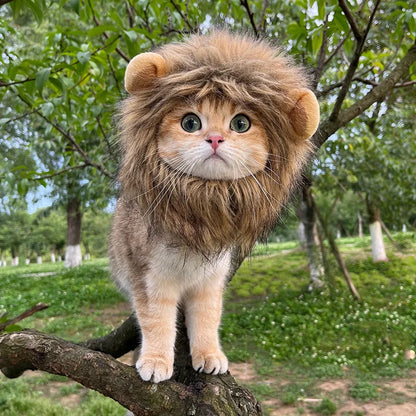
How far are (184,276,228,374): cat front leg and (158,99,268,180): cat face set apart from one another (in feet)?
2.67

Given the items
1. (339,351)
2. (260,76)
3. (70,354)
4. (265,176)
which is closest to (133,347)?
(70,354)

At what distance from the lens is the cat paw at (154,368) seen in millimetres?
1713

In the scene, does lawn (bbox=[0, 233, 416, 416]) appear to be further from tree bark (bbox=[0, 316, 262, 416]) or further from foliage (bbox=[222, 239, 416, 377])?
tree bark (bbox=[0, 316, 262, 416])

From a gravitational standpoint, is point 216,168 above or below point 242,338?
above

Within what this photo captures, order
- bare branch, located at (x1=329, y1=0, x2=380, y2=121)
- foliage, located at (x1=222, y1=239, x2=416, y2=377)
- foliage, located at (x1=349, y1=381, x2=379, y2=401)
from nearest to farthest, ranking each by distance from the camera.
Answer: bare branch, located at (x1=329, y1=0, x2=380, y2=121)
foliage, located at (x1=349, y1=381, x2=379, y2=401)
foliage, located at (x1=222, y1=239, x2=416, y2=377)

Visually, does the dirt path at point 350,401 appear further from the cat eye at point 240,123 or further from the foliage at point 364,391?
the cat eye at point 240,123

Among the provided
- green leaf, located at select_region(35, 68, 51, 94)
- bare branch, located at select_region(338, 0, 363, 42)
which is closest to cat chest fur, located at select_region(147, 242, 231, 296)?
green leaf, located at select_region(35, 68, 51, 94)

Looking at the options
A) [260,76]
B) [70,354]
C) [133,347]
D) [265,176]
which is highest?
[260,76]

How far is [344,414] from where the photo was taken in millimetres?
4840

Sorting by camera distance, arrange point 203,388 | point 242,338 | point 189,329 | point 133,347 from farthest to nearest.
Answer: point 242,338
point 133,347
point 189,329
point 203,388

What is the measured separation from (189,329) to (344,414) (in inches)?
146

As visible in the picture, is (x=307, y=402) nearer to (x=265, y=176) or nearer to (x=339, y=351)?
(x=339, y=351)

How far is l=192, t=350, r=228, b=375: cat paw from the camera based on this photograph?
1.86m

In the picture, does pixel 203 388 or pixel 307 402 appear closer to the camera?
pixel 203 388
